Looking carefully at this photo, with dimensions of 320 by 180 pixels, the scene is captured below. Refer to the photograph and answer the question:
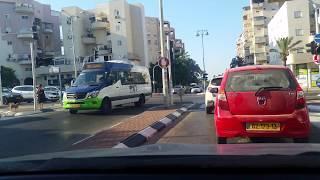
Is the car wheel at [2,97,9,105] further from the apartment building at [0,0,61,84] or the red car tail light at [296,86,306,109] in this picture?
the red car tail light at [296,86,306,109]

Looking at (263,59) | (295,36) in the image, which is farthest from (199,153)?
(263,59)

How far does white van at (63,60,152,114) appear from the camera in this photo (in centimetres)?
2342

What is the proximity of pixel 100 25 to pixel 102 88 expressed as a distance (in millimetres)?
73580

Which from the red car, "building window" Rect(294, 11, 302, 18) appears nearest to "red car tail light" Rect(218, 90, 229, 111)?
the red car

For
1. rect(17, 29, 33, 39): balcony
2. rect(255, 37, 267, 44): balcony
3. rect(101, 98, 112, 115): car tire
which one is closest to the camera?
rect(101, 98, 112, 115): car tire

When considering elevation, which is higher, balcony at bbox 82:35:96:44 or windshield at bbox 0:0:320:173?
balcony at bbox 82:35:96:44

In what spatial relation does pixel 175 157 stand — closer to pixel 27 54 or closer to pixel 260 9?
pixel 27 54

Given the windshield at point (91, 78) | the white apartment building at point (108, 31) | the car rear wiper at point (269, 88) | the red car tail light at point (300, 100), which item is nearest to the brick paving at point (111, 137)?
the car rear wiper at point (269, 88)

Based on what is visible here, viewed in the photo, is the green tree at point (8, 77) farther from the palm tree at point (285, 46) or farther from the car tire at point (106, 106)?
the car tire at point (106, 106)

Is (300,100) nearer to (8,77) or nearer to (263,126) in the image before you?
(263,126)

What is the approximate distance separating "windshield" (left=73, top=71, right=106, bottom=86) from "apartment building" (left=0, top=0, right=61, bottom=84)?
2562 inches

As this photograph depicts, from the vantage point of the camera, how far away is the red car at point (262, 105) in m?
9.43

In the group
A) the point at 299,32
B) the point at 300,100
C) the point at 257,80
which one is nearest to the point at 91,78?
the point at 257,80

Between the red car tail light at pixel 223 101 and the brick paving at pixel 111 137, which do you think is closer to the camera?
the red car tail light at pixel 223 101
